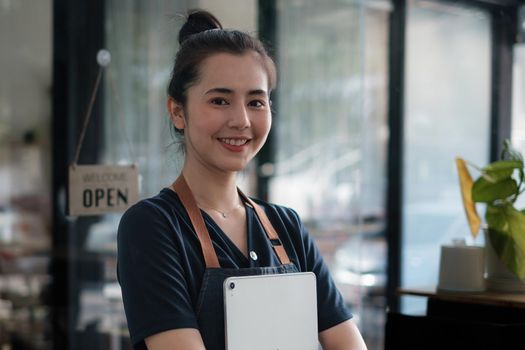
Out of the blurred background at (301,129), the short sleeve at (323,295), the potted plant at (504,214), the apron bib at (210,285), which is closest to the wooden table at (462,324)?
the potted plant at (504,214)

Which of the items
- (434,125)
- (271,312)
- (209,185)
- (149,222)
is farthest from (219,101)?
(434,125)

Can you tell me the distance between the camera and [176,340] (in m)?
1.31

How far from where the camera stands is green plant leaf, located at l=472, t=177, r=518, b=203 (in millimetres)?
2441

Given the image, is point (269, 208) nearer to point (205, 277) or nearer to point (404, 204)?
point (205, 277)

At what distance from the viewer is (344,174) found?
4098mm

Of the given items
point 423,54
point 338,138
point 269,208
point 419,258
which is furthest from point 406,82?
point 269,208

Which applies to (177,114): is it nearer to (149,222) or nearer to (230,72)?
(230,72)

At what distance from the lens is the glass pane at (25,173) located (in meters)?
2.74

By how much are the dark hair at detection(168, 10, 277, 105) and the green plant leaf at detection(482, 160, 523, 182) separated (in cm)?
114

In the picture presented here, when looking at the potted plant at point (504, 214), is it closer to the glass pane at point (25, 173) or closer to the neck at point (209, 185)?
the neck at point (209, 185)

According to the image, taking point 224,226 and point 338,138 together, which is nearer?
point 224,226

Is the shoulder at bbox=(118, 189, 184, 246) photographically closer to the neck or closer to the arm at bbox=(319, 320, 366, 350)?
the neck

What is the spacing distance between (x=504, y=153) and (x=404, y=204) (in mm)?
1566

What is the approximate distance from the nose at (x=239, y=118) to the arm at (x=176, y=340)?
39cm
